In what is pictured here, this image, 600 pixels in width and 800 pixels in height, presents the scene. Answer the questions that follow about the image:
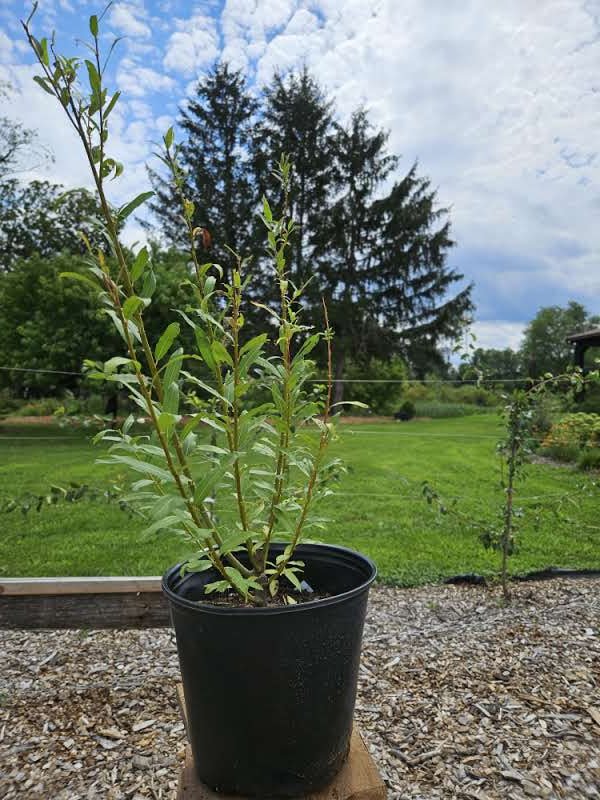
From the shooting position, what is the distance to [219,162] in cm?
1789

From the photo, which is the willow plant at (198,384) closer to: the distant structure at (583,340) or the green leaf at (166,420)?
the green leaf at (166,420)

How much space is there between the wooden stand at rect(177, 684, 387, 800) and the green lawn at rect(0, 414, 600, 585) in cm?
63

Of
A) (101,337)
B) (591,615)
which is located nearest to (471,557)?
(591,615)

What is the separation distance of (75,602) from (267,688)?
1296mm

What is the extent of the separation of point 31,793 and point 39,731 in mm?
269

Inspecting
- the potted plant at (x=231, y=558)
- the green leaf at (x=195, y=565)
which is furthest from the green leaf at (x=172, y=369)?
the green leaf at (x=195, y=565)

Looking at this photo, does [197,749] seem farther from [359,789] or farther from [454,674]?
[454,674]

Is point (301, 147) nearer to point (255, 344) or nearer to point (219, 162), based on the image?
point (219, 162)

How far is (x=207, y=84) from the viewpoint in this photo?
1781 centimetres

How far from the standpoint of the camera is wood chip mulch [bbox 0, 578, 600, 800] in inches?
55.2

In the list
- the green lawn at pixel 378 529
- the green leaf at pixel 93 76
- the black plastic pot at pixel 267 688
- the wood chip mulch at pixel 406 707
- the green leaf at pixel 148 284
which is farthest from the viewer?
the green lawn at pixel 378 529

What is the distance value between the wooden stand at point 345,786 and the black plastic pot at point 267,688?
18 mm

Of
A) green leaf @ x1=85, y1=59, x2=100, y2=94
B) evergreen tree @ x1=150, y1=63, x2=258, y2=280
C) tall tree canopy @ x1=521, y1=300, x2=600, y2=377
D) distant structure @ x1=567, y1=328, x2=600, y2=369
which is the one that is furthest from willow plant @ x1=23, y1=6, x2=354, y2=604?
tall tree canopy @ x1=521, y1=300, x2=600, y2=377

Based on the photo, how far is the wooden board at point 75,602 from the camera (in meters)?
2.01
